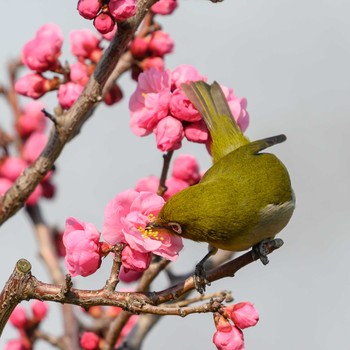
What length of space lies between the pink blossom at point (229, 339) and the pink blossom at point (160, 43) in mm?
1828

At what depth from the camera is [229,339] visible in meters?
3.19

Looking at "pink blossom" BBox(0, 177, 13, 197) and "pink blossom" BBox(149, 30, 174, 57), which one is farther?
"pink blossom" BBox(0, 177, 13, 197)

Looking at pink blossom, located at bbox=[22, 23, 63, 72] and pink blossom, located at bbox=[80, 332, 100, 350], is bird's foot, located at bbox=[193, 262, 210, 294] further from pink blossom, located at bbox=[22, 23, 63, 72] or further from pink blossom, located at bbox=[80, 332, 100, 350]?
pink blossom, located at bbox=[22, 23, 63, 72]

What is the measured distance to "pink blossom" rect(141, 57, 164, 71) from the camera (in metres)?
4.45

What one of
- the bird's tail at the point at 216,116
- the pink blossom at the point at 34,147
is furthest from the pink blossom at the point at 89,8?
the pink blossom at the point at 34,147

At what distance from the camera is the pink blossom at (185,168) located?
4648 mm

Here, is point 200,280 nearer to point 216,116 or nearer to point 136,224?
point 136,224

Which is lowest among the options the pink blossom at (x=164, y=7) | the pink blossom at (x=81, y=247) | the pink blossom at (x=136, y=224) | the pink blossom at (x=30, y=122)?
the pink blossom at (x=81, y=247)

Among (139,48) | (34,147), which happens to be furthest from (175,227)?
(34,147)

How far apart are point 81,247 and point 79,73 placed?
1.42 m

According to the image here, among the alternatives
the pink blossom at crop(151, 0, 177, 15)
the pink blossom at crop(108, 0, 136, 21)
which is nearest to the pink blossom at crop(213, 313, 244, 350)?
the pink blossom at crop(108, 0, 136, 21)

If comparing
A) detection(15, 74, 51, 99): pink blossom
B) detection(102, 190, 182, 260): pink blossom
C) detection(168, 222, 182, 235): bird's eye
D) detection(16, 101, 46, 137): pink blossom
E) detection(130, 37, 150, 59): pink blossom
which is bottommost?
detection(102, 190, 182, 260): pink blossom

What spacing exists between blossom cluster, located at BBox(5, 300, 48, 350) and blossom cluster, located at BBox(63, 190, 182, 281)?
6.58 feet

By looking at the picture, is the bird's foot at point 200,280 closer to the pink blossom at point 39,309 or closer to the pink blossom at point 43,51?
the pink blossom at point 43,51
